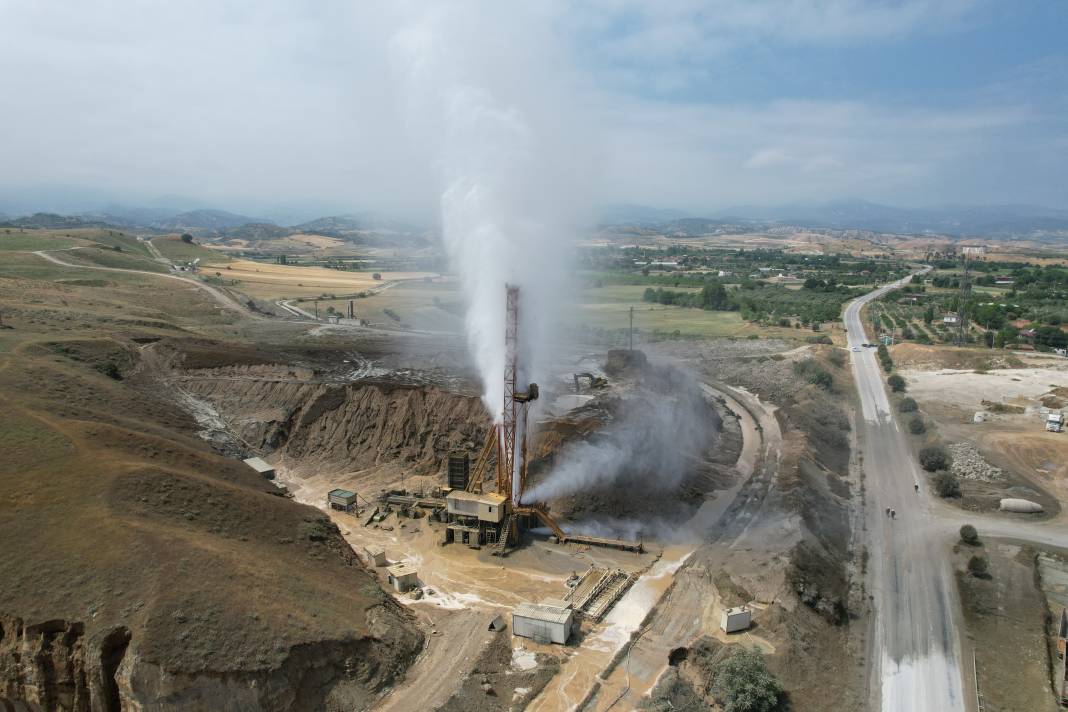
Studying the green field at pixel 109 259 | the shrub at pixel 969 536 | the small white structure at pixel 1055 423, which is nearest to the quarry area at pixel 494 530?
the shrub at pixel 969 536

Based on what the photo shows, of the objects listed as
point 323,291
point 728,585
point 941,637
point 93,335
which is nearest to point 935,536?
point 941,637

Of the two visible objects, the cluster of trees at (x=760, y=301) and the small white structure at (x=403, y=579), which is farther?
the cluster of trees at (x=760, y=301)

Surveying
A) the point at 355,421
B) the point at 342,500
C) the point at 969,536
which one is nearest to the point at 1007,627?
the point at 969,536

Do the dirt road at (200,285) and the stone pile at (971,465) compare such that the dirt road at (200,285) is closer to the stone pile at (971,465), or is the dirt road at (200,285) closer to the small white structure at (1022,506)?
the stone pile at (971,465)

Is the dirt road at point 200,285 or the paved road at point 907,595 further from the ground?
the dirt road at point 200,285

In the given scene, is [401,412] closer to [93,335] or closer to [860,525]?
[93,335]

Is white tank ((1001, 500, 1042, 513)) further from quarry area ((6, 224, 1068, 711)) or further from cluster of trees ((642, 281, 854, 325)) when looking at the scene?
cluster of trees ((642, 281, 854, 325))

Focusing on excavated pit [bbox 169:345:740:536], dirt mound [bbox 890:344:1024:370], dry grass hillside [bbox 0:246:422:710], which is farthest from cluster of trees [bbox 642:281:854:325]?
dry grass hillside [bbox 0:246:422:710]
